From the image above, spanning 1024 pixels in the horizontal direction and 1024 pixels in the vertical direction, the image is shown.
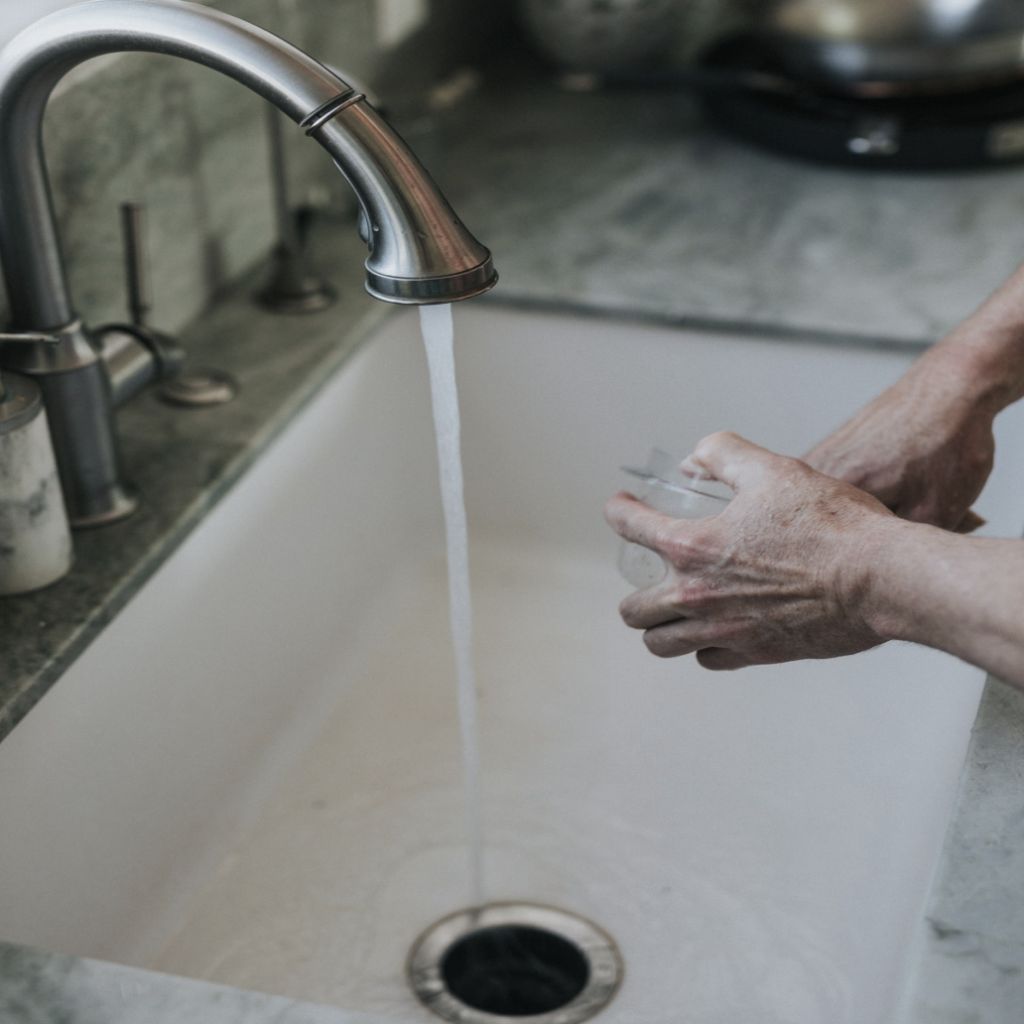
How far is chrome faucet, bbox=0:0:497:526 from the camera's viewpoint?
0.58 meters

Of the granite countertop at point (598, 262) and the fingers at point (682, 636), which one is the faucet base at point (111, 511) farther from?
the fingers at point (682, 636)

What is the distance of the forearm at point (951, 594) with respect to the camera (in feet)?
A: 1.85

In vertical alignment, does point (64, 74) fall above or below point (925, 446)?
above

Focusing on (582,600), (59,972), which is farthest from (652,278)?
(59,972)

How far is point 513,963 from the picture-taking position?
2.69 feet

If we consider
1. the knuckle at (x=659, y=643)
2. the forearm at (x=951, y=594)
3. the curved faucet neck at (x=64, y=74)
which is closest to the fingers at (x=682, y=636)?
the knuckle at (x=659, y=643)

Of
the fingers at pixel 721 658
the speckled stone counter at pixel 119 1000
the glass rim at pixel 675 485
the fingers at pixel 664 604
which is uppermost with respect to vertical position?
the glass rim at pixel 675 485

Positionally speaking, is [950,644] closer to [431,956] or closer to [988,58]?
[431,956]

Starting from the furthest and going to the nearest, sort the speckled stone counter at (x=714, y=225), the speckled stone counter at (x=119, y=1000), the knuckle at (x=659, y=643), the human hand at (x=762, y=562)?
the speckled stone counter at (x=714, y=225) < the knuckle at (x=659, y=643) < the human hand at (x=762, y=562) < the speckled stone counter at (x=119, y=1000)

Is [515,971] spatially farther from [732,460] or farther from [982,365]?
[982,365]

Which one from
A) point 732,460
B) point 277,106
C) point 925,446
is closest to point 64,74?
point 277,106

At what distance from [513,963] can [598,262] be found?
57 cm

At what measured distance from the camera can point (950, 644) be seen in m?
0.59

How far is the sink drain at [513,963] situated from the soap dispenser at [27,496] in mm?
301
